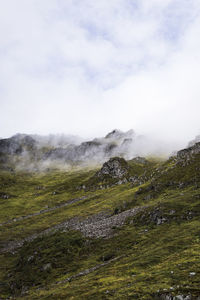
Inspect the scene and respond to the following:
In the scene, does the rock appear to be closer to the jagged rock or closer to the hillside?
the hillside

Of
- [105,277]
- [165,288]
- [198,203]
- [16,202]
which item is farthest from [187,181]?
[16,202]

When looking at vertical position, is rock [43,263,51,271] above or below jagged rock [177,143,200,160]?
below

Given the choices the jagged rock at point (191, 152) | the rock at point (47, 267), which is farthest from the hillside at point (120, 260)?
the jagged rock at point (191, 152)

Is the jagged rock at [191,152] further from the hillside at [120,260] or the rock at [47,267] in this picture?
the rock at [47,267]

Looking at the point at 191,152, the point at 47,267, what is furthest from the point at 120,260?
the point at 191,152

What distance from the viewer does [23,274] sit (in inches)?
1788

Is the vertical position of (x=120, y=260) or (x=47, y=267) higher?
(x=120, y=260)

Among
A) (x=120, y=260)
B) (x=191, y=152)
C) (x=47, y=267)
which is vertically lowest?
(x=47, y=267)

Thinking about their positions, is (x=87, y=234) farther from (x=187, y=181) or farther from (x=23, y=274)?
(x=187, y=181)

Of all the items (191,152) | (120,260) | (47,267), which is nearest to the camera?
(120,260)

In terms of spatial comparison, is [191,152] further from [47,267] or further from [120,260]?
[47,267]

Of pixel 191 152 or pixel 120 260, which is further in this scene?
pixel 191 152

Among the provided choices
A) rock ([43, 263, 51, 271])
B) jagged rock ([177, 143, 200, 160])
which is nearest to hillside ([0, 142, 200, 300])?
rock ([43, 263, 51, 271])

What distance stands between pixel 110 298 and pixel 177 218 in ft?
108
